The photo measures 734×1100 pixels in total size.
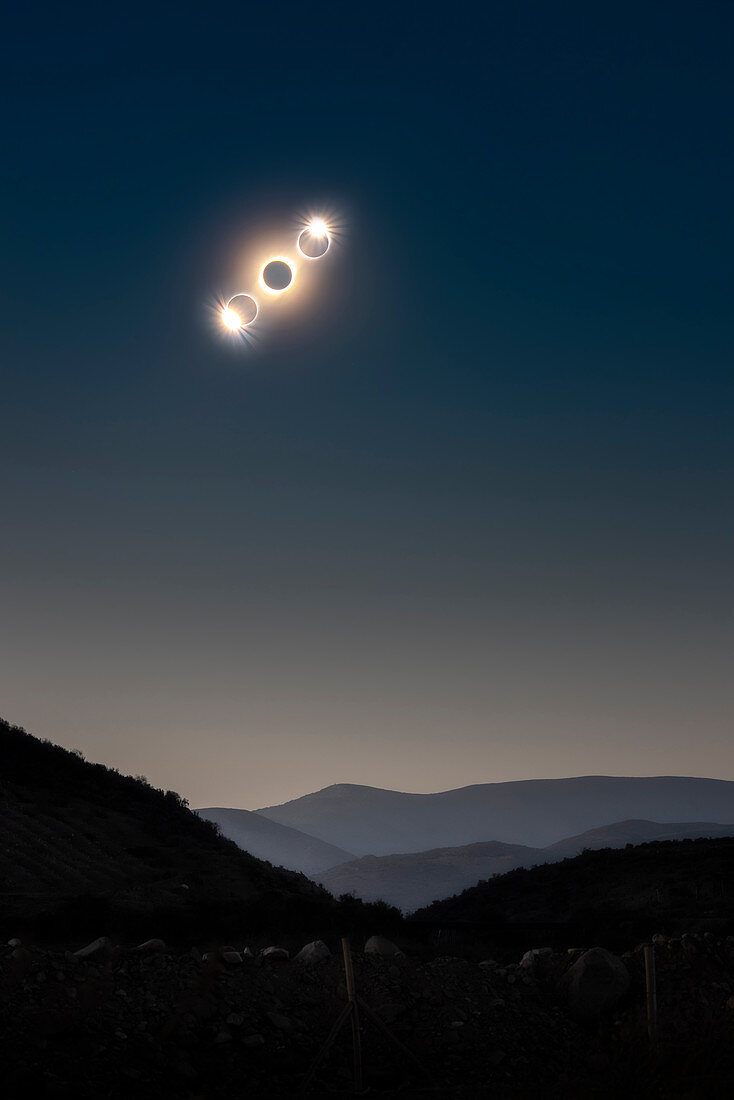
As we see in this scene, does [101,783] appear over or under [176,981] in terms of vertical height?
over

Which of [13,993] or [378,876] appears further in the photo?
[378,876]

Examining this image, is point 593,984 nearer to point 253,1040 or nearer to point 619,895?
point 253,1040

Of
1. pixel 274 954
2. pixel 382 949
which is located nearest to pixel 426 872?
pixel 382 949

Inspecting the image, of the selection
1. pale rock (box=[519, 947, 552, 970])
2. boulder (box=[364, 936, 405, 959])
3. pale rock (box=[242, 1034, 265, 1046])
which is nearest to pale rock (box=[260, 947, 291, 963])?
boulder (box=[364, 936, 405, 959])

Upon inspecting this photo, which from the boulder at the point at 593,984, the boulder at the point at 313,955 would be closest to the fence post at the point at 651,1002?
the boulder at the point at 593,984

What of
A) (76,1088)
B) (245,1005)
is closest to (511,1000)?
(245,1005)

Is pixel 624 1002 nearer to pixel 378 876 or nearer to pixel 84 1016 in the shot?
pixel 84 1016
